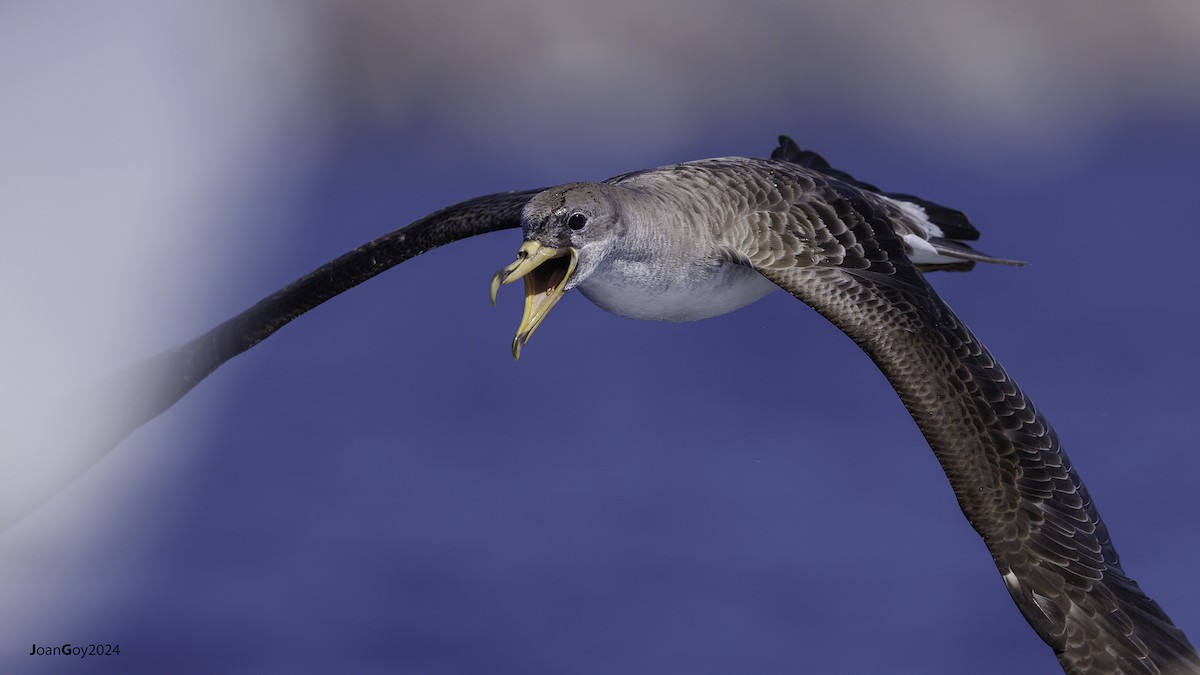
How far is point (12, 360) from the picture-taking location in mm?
21703

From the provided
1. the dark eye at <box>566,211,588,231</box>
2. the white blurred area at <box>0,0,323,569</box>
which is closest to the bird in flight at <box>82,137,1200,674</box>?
the dark eye at <box>566,211,588,231</box>

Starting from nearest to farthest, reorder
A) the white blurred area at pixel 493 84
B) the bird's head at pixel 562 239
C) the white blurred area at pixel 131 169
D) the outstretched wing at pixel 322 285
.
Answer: the bird's head at pixel 562 239 → the outstretched wing at pixel 322 285 → the white blurred area at pixel 131 169 → the white blurred area at pixel 493 84

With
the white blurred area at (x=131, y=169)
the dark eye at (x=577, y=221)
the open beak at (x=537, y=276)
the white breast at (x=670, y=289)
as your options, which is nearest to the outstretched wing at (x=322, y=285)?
the white breast at (x=670, y=289)

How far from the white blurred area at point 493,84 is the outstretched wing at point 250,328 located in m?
16.6

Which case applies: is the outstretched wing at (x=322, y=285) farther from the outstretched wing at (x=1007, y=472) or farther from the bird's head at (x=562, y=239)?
the outstretched wing at (x=1007, y=472)

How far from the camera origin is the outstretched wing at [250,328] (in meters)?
11.4

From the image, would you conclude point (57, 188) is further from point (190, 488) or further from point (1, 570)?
point (1, 570)

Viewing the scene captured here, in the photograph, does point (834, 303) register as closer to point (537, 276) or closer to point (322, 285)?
point (537, 276)

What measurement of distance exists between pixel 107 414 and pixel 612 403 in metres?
14.0

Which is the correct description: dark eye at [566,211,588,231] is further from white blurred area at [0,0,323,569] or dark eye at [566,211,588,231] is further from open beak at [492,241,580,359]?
white blurred area at [0,0,323,569]

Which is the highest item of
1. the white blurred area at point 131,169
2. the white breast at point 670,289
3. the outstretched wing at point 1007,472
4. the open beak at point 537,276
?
the white blurred area at point 131,169

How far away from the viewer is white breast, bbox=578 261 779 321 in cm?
1027

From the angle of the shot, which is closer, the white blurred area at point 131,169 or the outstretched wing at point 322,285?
the outstretched wing at point 322,285

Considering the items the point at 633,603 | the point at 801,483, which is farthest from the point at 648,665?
the point at 801,483
